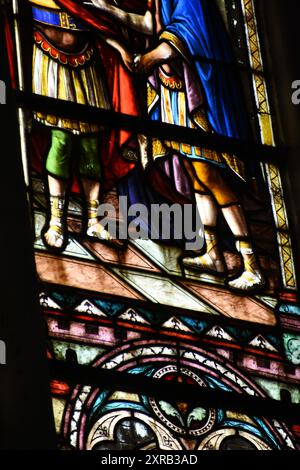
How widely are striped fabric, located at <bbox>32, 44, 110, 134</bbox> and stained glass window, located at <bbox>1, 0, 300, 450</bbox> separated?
0.01 meters

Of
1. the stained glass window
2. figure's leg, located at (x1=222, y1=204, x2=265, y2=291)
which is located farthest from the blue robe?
figure's leg, located at (x1=222, y1=204, x2=265, y2=291)

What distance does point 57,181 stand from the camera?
1084cm

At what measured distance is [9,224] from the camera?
9.84 m

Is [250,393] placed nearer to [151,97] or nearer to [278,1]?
[151,97]

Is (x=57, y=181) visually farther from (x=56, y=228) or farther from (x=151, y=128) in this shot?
(x=151, y=128)

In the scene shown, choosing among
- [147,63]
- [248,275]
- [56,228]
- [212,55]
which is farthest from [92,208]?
[212,55]

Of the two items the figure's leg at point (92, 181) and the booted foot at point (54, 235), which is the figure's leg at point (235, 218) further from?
the booted foot at point (54, 235)

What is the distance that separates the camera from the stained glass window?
1017cm

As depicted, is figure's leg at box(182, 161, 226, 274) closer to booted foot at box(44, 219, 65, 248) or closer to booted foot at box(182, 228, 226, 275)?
booted foot at box(182, 228, 226, 275)

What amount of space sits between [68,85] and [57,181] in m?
0.73

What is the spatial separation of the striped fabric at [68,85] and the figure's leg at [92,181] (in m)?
0.11

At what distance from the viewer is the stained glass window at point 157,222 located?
1017 centimetres
